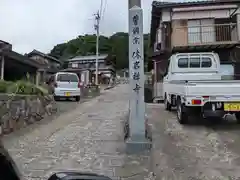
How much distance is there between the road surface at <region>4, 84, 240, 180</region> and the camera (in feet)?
16.0

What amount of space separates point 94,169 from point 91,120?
475cm

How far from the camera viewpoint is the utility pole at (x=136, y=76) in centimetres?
591

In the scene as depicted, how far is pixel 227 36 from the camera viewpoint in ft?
65.4

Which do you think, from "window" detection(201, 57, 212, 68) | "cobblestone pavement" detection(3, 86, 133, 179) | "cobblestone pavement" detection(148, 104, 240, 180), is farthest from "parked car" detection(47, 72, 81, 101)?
"cobblestone pavement" detection(148, 104, 240, 180)

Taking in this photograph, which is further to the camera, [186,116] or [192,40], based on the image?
[192,40]

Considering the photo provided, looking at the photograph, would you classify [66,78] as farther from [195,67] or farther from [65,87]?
[195,67]

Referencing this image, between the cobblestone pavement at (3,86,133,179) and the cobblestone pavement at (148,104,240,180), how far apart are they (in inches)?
32.6

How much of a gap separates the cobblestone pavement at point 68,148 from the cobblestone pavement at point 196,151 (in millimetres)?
827

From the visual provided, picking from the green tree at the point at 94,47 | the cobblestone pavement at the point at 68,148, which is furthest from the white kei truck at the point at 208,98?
the green tree at the point at 94,47

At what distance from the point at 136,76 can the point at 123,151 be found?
5.03 feet

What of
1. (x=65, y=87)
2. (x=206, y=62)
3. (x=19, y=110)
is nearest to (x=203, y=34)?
(x=65, y=87)

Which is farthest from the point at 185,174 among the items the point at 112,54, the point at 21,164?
the point at 112,54

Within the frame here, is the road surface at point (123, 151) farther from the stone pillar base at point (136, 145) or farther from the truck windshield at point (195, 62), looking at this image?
the truck windshield at point (195, 62)

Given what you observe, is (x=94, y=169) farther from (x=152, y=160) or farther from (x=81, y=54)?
(x=81, y=54)
